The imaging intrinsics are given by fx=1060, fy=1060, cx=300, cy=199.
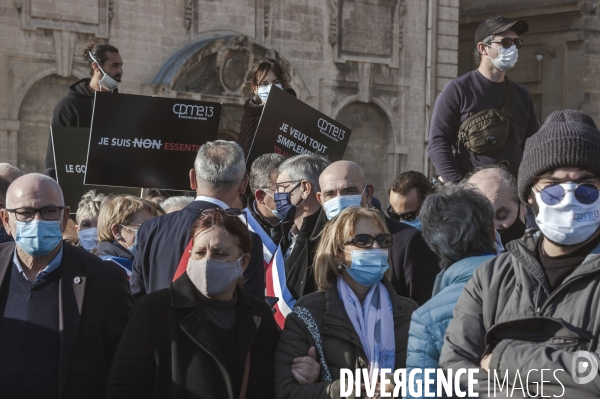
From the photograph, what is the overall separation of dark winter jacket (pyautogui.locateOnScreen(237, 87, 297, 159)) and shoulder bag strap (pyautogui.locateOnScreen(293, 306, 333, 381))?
131 inches

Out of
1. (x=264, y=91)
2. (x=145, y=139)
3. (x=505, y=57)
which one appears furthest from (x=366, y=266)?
(x=264, y=91)

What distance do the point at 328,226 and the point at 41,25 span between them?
15548mm

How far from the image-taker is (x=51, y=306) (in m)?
5.07

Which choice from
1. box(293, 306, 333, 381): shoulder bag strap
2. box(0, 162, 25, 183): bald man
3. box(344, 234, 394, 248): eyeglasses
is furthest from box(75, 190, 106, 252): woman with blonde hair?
box(293, 306, 333, 381): shoulder bag strap

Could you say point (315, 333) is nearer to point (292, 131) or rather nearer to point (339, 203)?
point (339, 203)

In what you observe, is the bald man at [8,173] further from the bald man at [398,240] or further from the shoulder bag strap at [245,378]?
the shoulder bag strap at [245,378]

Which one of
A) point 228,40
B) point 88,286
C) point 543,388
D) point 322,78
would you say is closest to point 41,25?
point 228,40

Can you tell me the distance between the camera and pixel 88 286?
16.8 feet

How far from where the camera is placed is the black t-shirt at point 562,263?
147 inches

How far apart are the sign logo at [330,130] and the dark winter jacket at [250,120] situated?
379 millimetres

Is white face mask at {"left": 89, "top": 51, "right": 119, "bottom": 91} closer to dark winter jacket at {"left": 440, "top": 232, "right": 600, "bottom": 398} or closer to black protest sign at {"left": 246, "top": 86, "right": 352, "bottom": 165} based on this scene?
black protest sign at {"left": 246, "top": 86, "right": 352, "bottom": 165}

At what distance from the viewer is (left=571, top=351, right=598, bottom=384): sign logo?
11.3 feet

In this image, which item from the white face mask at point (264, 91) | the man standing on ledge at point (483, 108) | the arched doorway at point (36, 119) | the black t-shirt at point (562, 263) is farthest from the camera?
the arched doorway at point (36, 119)

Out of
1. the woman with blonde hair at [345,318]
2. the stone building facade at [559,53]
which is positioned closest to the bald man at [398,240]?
the woman with blonde hair at [345,318]
